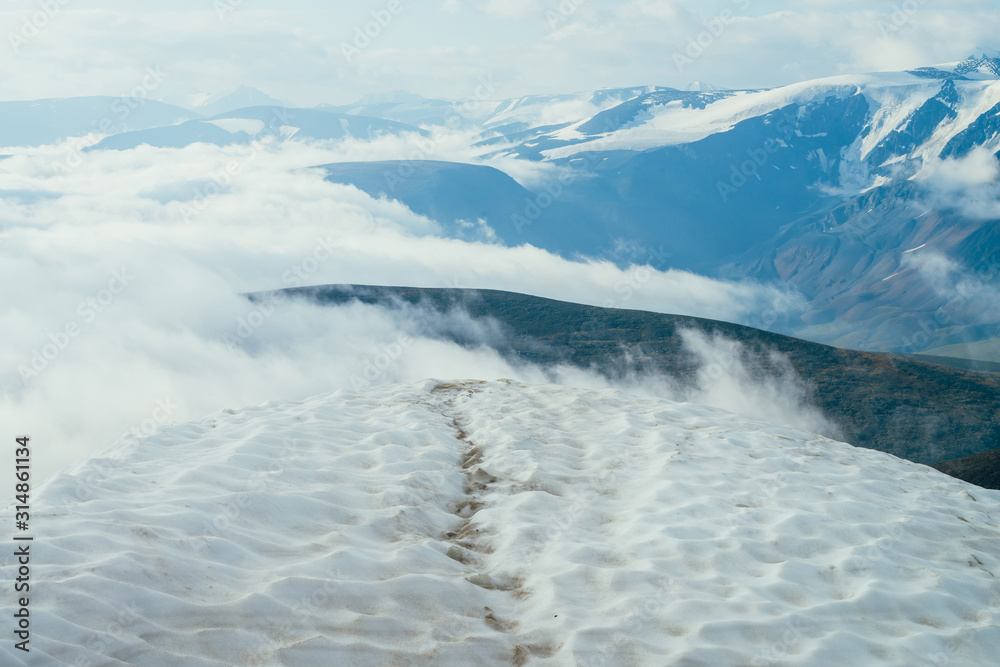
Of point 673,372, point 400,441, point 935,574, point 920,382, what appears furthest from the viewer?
point 673,372

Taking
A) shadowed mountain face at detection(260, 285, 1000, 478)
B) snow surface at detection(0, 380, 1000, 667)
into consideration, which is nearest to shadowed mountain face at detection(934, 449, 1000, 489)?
snow surface at detection(0, 380, 1000, 667)

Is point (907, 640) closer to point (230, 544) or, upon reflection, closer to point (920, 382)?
point (230, 544)

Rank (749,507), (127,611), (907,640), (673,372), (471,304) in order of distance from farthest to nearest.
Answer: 1. (471,304)
2. (673,372)
3. (749,507)
4. (907,640)
5. (127,611)

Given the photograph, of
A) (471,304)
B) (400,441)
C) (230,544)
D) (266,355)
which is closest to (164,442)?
(400,441)

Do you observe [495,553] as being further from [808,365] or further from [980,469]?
[808,365]

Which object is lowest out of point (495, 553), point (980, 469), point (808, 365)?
point (495, 553)

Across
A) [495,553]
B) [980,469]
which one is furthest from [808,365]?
[495,553]

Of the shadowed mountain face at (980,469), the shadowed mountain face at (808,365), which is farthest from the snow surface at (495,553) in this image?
the shadowed mountain face at (808,365)
